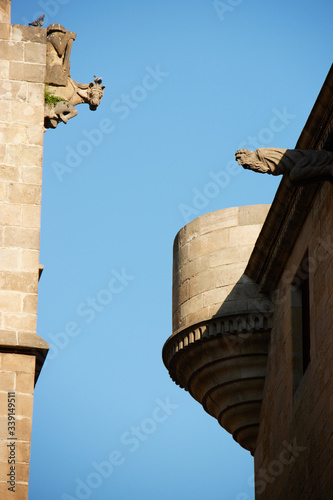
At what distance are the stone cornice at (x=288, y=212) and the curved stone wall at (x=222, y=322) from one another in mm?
486

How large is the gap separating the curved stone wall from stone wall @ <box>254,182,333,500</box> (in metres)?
0.32

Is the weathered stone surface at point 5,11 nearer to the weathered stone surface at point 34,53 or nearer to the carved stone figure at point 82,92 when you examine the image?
the weathered stone surface at point 34,53

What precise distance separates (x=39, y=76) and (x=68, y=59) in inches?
27.7

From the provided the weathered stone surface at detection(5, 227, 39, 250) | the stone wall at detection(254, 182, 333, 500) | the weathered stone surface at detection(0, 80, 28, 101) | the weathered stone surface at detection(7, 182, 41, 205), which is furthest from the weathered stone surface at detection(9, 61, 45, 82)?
the stone wall at detection(254, 182, 333, 500)

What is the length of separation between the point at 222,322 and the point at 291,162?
439 centimetres

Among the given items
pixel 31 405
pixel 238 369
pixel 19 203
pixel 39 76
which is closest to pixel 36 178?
pixel 19 203

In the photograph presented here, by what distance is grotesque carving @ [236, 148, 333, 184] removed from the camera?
47.5 ft

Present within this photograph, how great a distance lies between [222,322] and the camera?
18.5 meters

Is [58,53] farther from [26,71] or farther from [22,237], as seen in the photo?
[22,237]

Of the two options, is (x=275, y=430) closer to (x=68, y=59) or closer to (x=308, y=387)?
(x=308, y=387)

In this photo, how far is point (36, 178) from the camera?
1681cm

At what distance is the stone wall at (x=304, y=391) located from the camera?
1470cm

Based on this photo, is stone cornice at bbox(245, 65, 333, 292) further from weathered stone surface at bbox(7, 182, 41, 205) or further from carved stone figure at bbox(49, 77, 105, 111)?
weathered stone surface at bbox(7, 182, 41, 205)

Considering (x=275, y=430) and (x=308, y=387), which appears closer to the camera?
(x=308, y=387)
